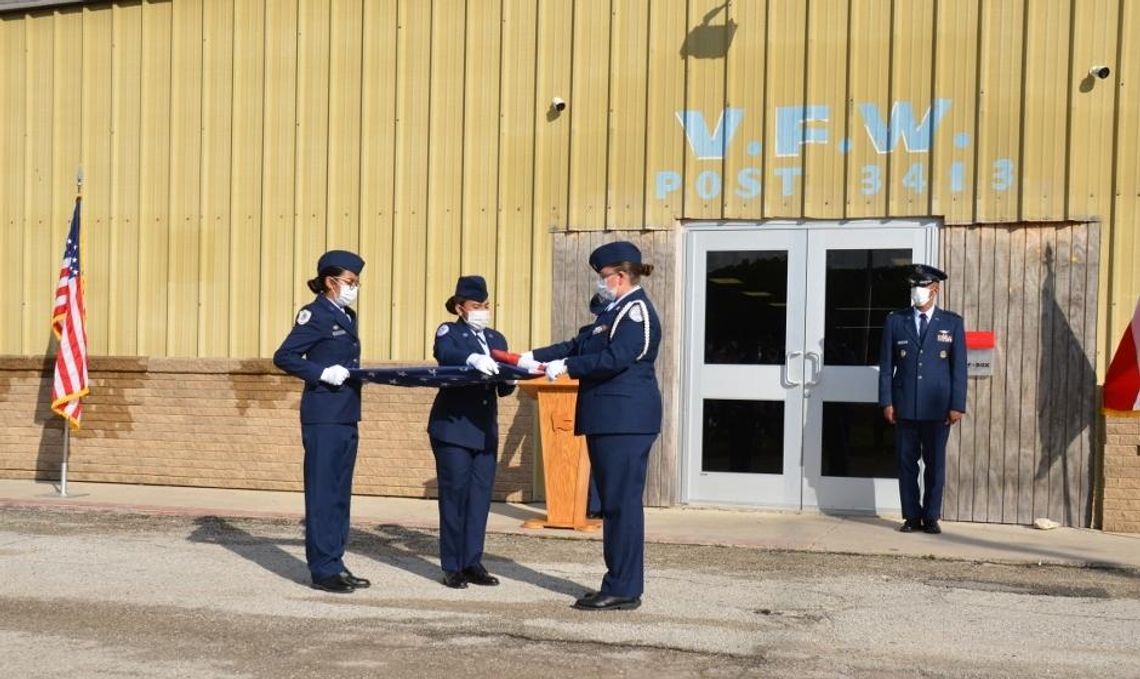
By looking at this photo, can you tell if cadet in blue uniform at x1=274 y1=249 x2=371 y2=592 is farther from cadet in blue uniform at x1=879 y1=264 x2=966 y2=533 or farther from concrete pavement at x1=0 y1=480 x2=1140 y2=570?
cadet in blue uniform at x1=879 y1=264 x2=966 y2=533

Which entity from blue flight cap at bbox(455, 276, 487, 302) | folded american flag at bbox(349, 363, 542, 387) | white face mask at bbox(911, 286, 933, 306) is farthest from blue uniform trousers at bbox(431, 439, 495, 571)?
→ white face mask at bbox(911, 286, 933, 306)

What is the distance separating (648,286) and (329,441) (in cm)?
502

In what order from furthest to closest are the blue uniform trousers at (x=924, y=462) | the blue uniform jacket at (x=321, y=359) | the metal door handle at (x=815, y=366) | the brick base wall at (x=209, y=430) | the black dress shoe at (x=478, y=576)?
the brick base wall at (x=209, y=430), the metal door handle at (x=815, y=366), the blue uniform trousers at (x=924, y=462), the black dress shoe at (x=478, y=576), the blue uniform jacket at (x=321, y=359)

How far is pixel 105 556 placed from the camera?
9758 mm

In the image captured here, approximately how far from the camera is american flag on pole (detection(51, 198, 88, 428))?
13.8m

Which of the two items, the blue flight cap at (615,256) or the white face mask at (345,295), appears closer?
the blue flight cap at (615,256)

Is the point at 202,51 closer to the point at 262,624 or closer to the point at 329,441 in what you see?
the point at 329,441

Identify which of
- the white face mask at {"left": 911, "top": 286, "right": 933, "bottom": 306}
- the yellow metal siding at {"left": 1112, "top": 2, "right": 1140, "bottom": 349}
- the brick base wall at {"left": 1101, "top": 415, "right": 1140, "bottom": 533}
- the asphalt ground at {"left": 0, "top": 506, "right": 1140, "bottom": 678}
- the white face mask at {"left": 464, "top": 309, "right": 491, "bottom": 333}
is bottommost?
the asphalt ground at {"left": 0, "top": 506, "right": 1140, "bottom": 678}

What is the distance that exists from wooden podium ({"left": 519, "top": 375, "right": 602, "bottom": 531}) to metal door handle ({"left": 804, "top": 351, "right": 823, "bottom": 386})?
2239 millimetres

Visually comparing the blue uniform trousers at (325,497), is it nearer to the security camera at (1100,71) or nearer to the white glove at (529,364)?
the white glove at (529,364)

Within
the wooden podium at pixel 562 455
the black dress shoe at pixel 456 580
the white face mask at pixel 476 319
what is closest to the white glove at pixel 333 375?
the white face mask at pixel 476 319

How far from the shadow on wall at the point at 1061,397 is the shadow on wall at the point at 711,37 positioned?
3.12 metres

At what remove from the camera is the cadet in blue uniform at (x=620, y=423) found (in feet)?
25.3

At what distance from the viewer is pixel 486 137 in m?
13.5
